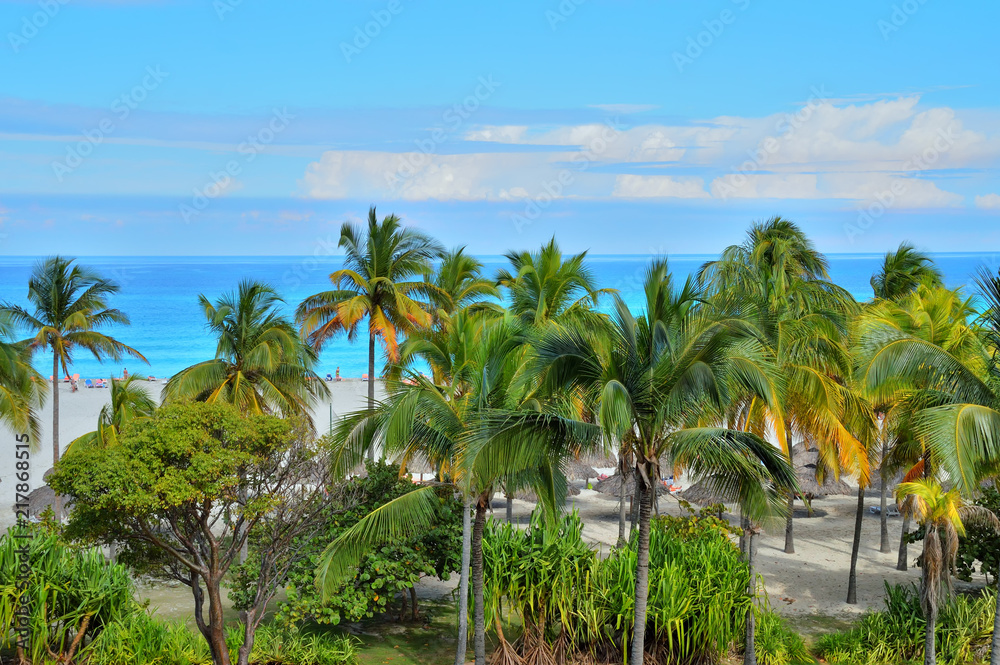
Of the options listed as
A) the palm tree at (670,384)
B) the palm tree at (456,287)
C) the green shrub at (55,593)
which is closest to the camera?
the palm tree at (670,384)

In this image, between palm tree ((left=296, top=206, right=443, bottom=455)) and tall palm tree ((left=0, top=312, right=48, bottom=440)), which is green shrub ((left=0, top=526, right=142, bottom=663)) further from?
palm tree ((left=296, top=206, right=443, bottom=455))

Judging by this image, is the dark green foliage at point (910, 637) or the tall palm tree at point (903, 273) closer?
the dark green foliage at point (910, 637)

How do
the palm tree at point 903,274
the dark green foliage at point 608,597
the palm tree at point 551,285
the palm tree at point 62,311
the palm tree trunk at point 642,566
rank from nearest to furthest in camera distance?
the palm tree trunk at point 642,566 → the dark green foliage at point 608,597 → the palm tree at point 551,285 → the palm tree at point 62,311 → the palm tree at point 903,274

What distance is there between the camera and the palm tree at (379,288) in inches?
841


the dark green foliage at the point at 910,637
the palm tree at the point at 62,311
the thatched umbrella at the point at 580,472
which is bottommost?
the dark green foliage at the point at 910,637

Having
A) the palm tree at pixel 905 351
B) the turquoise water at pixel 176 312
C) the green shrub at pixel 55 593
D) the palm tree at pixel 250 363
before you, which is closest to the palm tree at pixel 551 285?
the palm tree at pixel 250 363

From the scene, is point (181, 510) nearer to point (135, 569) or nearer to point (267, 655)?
point (135, 569)

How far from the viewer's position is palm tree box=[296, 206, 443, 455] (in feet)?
70.1

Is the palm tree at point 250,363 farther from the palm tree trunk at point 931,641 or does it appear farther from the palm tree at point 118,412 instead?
the palm tree trunk at point 931,641

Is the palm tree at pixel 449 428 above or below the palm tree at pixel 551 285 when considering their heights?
below

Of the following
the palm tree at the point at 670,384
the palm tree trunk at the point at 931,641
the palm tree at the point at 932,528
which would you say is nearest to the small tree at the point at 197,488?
the palm tree at the point at 670,384

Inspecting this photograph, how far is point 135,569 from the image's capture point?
12.8 meters

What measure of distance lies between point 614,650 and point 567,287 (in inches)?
341

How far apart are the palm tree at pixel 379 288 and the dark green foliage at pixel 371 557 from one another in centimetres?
630
